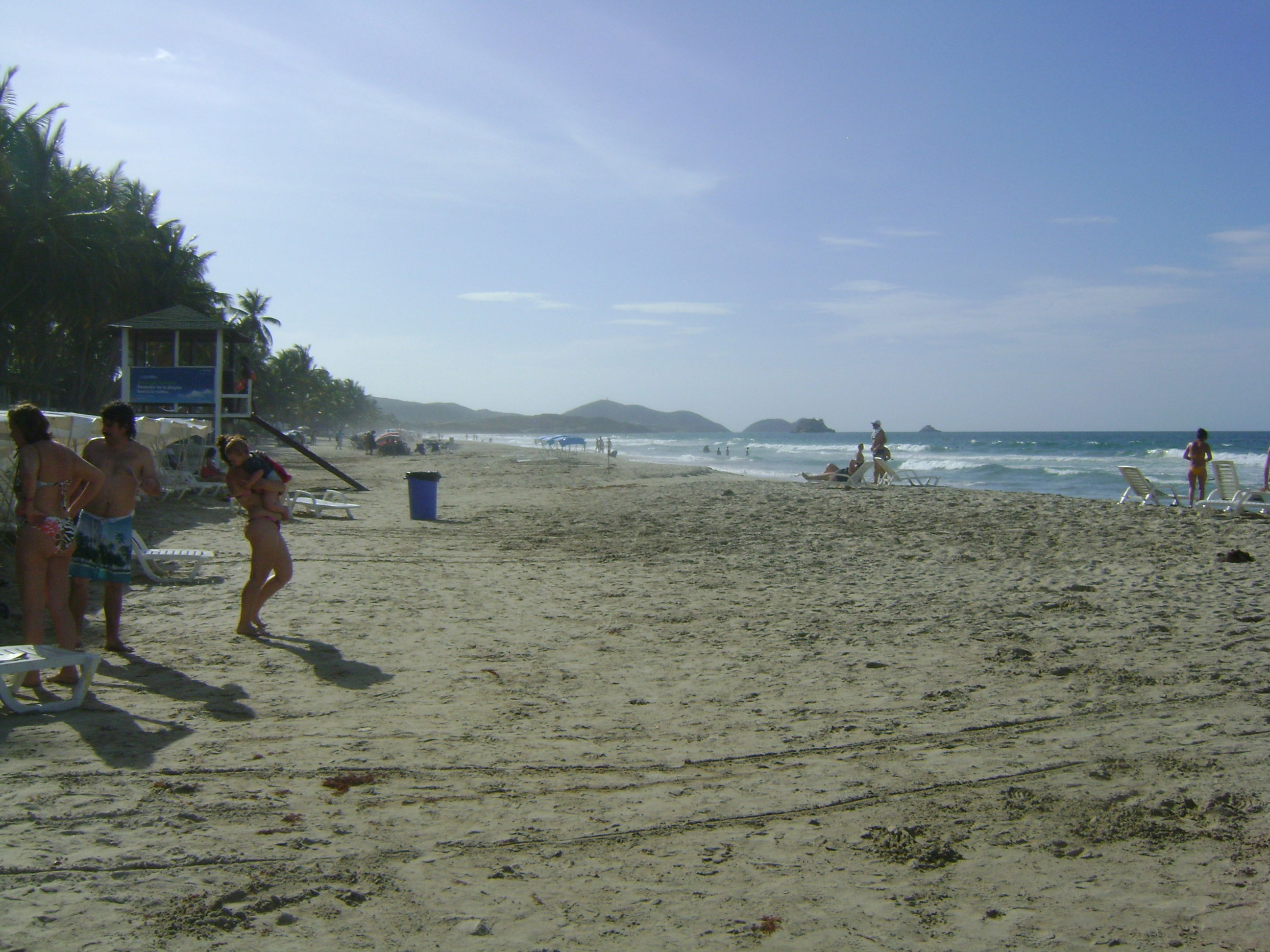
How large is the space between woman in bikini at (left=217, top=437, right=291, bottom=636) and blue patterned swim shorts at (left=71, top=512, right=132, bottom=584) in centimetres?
85

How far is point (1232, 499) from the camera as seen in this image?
13.7m

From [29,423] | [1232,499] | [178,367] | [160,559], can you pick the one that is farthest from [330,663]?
[178,367]

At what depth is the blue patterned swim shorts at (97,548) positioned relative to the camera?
15.5 ft

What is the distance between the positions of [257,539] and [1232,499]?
14097 millimetres

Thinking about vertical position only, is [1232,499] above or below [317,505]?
above

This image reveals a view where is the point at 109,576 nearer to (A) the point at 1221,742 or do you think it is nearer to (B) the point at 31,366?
(A) the point at 1221,742

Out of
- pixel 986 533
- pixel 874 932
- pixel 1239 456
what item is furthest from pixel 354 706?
pixel 1239 456

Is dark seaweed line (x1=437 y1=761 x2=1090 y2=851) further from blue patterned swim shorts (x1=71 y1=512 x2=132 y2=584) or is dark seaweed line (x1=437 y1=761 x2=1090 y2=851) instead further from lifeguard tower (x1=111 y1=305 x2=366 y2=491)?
lifeguard tower (x1=111 y1=305 x2=366 y2=491)

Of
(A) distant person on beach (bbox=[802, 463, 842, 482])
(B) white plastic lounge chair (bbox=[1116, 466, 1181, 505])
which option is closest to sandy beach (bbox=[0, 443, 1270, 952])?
(B) white plastic lounge chair (bbox=[1116, 466, 1181, 505])

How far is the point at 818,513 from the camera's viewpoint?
44.2ft

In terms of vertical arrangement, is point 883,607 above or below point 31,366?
below

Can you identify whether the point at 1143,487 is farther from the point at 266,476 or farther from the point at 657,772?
the point at 266,476

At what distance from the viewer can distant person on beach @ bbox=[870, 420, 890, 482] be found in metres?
19.3

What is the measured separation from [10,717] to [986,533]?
9.92 meters
